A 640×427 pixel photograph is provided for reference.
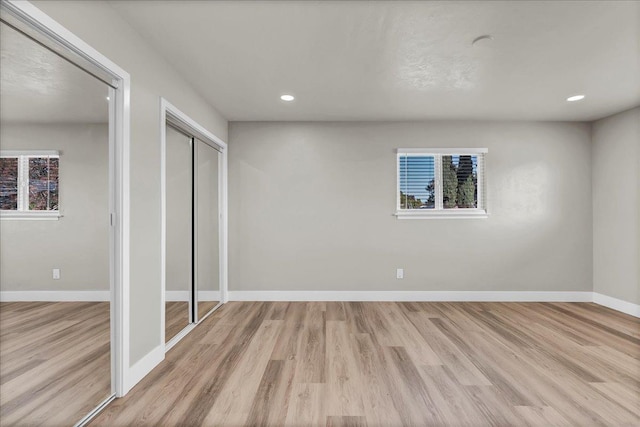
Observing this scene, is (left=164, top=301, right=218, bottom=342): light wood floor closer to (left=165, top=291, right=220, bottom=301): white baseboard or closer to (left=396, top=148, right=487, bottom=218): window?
(left=165, top=291, right=220, bottom=301): white baseboard

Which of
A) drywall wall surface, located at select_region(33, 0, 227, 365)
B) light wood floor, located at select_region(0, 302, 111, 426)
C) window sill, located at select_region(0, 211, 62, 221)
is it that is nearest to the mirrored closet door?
drywall wall surface, located at select_region(33, 0, 227, 365)

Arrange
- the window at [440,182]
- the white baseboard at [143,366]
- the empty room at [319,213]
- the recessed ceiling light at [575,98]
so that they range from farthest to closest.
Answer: the window at [440,182] < the recessed ceiling light at [575,98] < the white baseboard at [143,366] < the empty room at [319,213]

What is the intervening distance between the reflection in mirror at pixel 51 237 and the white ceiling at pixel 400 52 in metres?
0.81

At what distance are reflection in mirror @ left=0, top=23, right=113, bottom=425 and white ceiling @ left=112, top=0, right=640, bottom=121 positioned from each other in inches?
31.7

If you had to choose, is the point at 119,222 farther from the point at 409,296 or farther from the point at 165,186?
the point at 409,296

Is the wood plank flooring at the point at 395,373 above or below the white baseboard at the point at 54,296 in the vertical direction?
below

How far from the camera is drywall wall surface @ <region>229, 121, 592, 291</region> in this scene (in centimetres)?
423

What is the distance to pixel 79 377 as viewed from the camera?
180 centimetres

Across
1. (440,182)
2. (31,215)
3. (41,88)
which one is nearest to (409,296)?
(440,182)

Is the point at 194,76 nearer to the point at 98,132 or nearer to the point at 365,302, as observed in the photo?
the point at 98,132

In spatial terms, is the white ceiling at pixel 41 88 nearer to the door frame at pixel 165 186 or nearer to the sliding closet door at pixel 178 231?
the door frame at pixel 165 186

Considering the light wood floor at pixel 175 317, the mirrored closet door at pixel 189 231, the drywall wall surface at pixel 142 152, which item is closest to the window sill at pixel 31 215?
the drywall wall surface at pixel 142 152

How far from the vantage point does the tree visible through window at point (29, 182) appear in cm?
135

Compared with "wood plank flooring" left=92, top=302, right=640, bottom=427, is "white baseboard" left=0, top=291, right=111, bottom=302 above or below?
above
